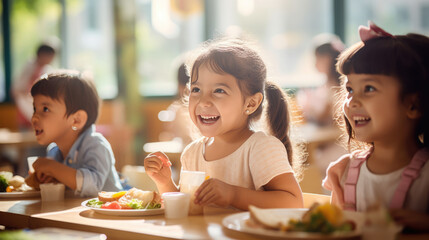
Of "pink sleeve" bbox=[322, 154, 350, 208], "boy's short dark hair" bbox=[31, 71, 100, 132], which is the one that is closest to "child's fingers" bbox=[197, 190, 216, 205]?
"pink sleeve" bbox=[322, 154, 350, 208]

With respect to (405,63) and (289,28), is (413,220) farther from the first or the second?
(289,28)

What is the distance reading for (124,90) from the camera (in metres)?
6.46

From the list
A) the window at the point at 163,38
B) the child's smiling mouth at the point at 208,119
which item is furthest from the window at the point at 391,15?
the child's smiling mouth at the point at 208,119

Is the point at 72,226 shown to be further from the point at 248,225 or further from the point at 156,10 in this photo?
the point at 156,10

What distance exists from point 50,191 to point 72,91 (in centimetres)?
48

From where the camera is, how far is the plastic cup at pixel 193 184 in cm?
148

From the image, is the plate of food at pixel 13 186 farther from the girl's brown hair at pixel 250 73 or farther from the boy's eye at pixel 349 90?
the boy's eye at pixel 349 90

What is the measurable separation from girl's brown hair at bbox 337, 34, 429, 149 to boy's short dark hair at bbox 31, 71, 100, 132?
1218 mm

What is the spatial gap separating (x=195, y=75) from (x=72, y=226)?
2.15 feet

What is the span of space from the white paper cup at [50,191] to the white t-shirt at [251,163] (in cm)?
47

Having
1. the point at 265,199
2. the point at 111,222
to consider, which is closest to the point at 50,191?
the point at 111,222

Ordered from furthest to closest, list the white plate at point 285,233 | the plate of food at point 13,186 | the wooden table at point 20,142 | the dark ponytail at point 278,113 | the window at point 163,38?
1. the window at point 163,38
2. the wooden table at point 20,142
3. the plate of food at point 13,186
4. the dark ponytail at point 278,113
5. the white plate at point 285,233

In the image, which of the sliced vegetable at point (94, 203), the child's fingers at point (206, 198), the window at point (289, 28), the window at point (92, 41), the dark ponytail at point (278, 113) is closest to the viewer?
the child's fingers at point (206, 198)

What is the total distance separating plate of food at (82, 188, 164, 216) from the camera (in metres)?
1.51
